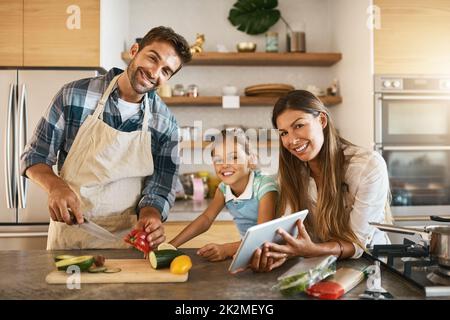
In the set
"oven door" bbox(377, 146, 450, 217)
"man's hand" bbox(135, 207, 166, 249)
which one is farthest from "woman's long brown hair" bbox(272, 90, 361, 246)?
"oven door" bbox(377, 146, 450, 217)

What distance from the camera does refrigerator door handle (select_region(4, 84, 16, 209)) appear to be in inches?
119

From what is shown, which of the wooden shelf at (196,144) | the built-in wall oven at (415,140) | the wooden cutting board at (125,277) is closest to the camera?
the wooden cutting board at (125,277)

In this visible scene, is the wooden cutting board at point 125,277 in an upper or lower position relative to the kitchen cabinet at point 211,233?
upper

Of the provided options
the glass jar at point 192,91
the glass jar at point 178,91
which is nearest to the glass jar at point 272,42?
the glass jar at point 192,91

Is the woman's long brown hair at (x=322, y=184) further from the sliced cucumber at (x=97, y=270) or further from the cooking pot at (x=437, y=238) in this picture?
the sliced cucumber at (x=97, y=270)

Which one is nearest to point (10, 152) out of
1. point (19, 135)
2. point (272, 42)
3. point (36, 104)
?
point (19, 135)

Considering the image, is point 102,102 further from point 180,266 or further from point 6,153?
point 6,153

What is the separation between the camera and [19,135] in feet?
9.97

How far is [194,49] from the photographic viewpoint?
3701 millimetres

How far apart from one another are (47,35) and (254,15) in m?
1.74

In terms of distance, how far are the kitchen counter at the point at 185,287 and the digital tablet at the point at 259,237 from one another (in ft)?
0.15

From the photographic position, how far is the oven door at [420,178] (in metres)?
3.28

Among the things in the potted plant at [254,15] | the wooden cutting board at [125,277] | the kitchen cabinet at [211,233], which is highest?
the potted plant at [254,15]

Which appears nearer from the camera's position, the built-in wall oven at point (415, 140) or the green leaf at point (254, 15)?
the built-in wall oven at point (415, 140)
